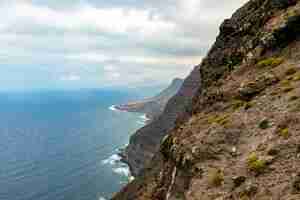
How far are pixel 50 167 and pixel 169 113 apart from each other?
64079 mm

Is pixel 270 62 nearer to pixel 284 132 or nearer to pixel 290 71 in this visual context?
pixel 290 71

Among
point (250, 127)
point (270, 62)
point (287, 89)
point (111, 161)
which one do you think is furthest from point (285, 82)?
point (111, 161)

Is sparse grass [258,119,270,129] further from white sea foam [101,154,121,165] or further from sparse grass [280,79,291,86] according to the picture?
white sea foam [101,154,121,165]

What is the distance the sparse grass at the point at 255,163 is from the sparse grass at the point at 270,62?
386 inches

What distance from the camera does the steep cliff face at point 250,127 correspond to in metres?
19.6

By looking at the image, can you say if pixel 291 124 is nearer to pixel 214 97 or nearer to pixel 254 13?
pixel 214 97

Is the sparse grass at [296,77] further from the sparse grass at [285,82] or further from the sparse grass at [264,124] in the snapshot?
the sparse grass at [264,124]

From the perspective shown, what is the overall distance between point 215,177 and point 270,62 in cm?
1154

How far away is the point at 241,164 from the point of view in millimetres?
21422

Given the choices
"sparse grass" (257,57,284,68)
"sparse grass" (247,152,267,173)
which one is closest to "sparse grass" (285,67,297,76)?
"sparse grass" (257,57,284,68)

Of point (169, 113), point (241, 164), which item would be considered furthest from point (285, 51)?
point (169, 113)

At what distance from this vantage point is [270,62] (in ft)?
95.4

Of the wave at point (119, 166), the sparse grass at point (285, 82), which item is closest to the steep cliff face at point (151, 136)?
the wave at point (119, 166)

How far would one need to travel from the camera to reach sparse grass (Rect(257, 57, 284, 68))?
28548 millimetres
